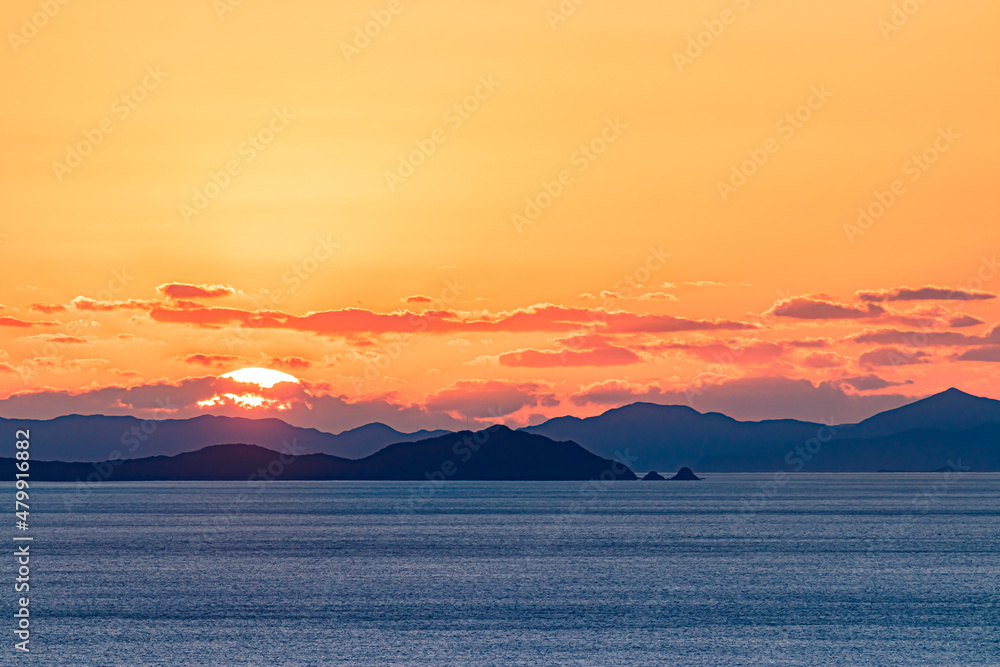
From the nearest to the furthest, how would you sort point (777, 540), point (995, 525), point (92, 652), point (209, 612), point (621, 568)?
1. point (92, 652)
2. point (209, 612)
3. point (621, 568)
4. point (777, 540)
5. point (995, 525)

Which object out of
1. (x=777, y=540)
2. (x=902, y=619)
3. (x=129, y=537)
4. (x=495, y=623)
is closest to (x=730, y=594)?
(x=902, y=619)

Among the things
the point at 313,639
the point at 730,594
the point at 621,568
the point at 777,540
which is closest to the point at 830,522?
the point at 777,540

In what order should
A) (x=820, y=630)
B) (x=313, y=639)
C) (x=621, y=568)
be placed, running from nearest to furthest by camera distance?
(x=313, y=639) < (x=820, y=630) < (x=621, y=568)

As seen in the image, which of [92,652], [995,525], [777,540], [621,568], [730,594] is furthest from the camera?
[995,525]

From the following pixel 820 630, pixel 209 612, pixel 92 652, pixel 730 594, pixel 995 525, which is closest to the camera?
pixel 92 652

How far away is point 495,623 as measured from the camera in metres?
69.2

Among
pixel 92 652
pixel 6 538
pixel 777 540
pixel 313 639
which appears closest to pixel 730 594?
pixel 313 639

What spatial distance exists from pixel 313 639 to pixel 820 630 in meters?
29.6

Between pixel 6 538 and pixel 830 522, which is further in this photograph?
pixel 830 522

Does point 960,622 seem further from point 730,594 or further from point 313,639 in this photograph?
point 313,639

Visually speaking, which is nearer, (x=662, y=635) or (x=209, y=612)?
(x=662, y=635)

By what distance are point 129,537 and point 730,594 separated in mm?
87488

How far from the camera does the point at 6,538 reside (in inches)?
5807

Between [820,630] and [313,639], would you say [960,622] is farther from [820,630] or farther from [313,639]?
[313,639]
